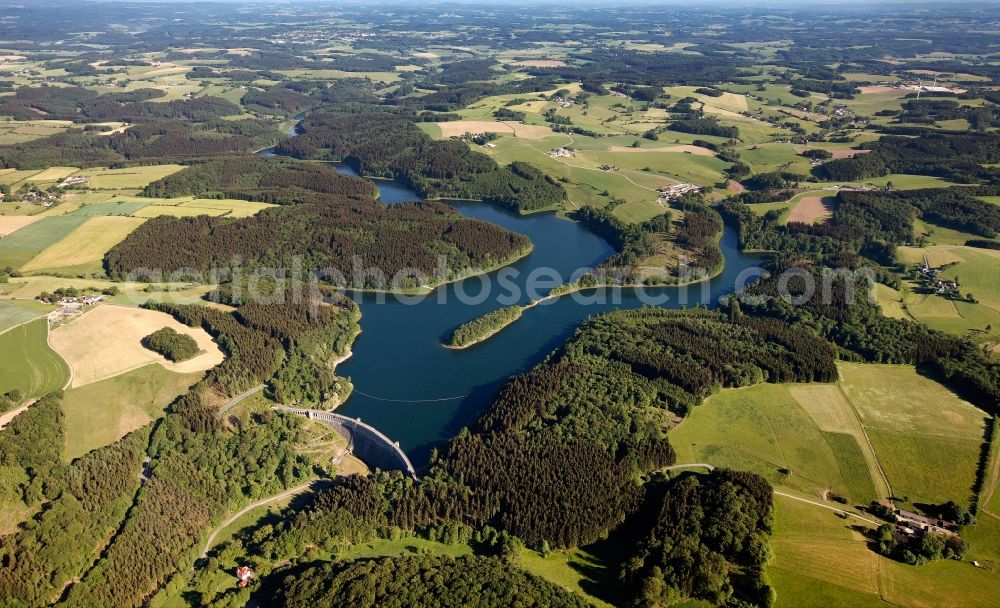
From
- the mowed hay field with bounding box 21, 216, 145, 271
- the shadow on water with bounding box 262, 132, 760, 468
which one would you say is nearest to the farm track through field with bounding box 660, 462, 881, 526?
the shadow on water with bounding box 262, 132, 760, 468

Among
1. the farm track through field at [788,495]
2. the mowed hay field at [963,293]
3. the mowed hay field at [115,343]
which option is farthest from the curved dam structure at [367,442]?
the mowed hay field at [963,293]

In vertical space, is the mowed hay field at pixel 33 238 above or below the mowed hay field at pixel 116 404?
above

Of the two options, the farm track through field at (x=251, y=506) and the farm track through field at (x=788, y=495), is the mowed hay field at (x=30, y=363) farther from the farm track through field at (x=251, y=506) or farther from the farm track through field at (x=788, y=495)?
the farm track through field at (x=788, y=495)

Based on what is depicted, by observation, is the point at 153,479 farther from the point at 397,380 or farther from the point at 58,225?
the point at 58,225

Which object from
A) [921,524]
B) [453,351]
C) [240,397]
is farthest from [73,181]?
[921,524]

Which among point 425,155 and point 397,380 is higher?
point 425,155

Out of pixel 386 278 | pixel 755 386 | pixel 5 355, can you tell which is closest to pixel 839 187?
pixel 755 386

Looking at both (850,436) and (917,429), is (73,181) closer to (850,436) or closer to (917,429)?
(850,436)
